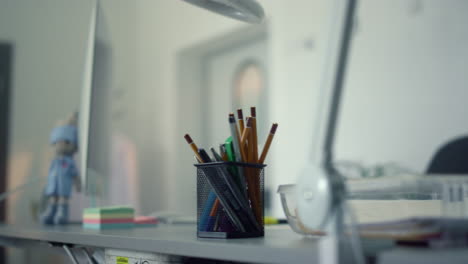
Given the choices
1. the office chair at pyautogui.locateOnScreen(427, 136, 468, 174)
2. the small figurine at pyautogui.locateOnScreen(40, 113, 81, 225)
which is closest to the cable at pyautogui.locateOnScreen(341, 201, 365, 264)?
the small figurine at pyautogui.locateOnScreen(40, 113, 81, 225)

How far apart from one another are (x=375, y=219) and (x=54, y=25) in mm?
3406

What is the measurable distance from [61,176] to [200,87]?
2.60m

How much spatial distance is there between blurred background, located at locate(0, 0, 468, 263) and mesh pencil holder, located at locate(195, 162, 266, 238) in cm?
66

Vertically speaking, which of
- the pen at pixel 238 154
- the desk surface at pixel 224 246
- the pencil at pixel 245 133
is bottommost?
the desk surface at pixel 224 246

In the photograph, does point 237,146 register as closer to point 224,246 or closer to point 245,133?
point 245,133

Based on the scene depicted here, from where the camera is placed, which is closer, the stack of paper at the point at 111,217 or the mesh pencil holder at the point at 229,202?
the mesh pencil holder at the point at 229,202

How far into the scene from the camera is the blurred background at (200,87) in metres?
2.39

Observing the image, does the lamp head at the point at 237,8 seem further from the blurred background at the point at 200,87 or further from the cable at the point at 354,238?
the cable at the point at 354,238

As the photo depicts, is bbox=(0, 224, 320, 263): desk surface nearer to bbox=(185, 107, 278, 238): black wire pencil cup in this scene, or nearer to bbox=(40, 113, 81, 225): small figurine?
bbox=(185, 107, 278, 238): black wire pencil cup

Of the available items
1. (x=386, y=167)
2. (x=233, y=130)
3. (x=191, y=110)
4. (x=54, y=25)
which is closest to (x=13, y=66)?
(x=54, y=25)

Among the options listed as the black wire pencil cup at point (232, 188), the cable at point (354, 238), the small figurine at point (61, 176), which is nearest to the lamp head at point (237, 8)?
the black wire pencil cup at point (232, 188)

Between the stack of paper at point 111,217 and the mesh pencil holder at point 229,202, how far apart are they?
446 millimetres

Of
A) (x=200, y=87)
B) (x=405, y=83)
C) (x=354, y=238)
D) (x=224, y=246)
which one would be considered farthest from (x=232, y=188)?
(x=200, y=87)

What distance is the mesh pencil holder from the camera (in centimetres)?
77
